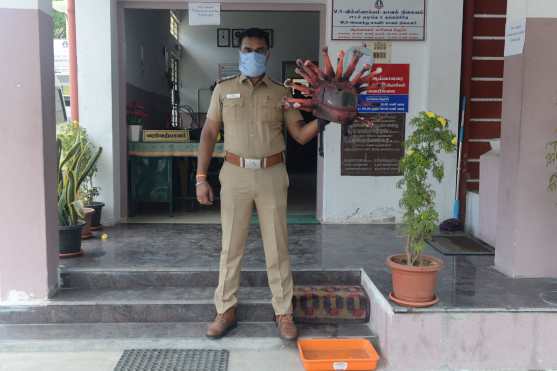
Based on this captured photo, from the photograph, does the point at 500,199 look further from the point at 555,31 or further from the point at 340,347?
the point at 340,347

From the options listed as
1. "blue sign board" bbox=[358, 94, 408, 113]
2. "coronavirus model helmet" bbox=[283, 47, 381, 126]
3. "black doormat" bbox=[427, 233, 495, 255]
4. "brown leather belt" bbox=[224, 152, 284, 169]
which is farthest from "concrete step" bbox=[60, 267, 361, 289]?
"blue sign board" bbox=[358, 94, 408, 113]

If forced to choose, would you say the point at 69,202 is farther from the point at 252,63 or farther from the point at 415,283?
the point at 415,283

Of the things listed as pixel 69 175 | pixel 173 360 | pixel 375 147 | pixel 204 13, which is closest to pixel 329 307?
pixel 173 360

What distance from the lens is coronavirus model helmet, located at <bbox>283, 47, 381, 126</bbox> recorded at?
288 centimetres

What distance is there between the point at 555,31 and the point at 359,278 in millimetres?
2184

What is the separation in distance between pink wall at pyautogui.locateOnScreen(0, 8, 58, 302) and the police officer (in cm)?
109

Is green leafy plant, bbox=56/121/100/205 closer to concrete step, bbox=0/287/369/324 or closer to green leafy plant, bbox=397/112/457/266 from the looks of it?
concrete step, bbox=0/287/369/324

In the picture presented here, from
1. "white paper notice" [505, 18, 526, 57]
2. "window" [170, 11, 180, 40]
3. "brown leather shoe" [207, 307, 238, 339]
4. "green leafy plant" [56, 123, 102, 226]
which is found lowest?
"brown leather shoe" [207, 307, 238, 339]

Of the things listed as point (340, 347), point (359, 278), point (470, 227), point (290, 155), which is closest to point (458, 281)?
point (359, 278)

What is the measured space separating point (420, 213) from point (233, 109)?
1286mm

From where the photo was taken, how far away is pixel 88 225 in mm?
4984

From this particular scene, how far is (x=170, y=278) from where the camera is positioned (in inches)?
154

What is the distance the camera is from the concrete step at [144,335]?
335cm

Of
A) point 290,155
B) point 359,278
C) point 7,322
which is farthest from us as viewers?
point 290,155
